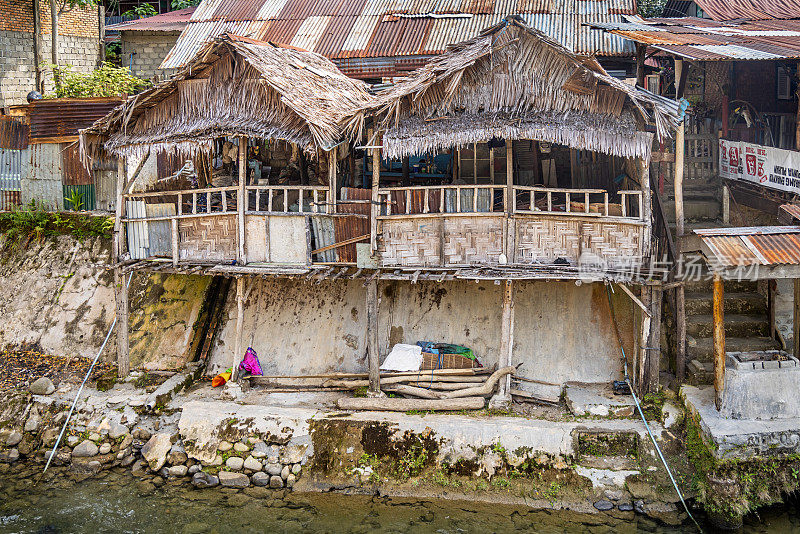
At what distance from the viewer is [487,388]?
12703 millimetres

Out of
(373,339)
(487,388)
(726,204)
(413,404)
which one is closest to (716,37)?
(726,204)

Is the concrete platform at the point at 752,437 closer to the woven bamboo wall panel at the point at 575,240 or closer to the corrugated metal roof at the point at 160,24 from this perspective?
the woven bamboo wall panel at the point at 575,240

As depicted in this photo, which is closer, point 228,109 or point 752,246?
point 752,246

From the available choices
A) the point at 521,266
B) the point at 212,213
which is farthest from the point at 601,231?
the point at 212,213

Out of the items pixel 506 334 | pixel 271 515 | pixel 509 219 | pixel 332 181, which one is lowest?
pixel 271 515

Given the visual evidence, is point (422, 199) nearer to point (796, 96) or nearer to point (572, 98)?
point (572, 98)

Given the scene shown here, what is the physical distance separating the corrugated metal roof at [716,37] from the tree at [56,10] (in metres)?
15.7

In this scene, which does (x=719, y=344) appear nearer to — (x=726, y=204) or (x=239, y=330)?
(x=726, y=204)


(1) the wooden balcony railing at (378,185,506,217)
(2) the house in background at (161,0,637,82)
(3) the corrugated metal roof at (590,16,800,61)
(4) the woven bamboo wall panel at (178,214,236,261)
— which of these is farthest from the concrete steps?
(4) the woven bamboo wall panel at (178,214,236,261)

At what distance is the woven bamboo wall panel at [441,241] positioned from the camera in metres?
12.3

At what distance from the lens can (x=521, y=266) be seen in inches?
480

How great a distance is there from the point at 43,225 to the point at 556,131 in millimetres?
12304

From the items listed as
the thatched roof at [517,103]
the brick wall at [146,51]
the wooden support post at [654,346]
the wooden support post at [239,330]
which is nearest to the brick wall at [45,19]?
the brick wall at [146,51]

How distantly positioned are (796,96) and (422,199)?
7756mm
